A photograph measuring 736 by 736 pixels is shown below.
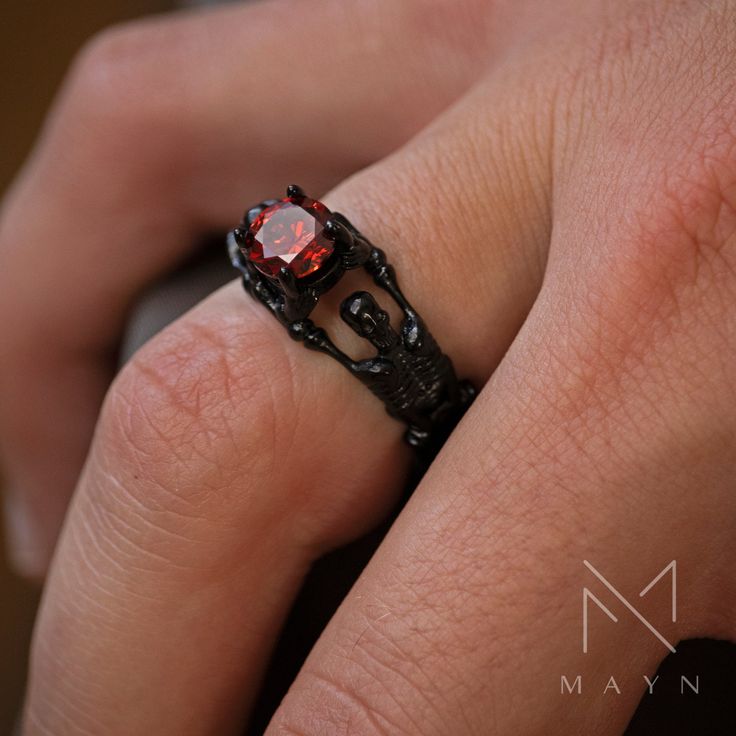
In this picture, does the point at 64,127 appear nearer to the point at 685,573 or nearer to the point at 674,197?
the point at 674,197

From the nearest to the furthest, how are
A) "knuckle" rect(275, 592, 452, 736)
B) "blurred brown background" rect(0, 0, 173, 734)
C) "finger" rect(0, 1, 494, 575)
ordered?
"knuckle" rect(275, 592, 452, 736) < "finger" rect(0, 1, 494, 575) < "blurred brown background" rect(0, 0, 173, 734)

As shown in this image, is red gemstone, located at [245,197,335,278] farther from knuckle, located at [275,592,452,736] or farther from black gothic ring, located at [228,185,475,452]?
knuckle, located at [275,592,452,736]

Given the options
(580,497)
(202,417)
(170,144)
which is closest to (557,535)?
(580,497)

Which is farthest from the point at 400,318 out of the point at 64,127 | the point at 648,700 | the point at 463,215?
the point at 64,127

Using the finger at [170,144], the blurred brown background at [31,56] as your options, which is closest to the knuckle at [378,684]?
the finger at [170,144]

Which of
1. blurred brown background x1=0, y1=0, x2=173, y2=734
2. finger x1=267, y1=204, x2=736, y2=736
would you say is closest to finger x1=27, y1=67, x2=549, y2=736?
finger x1=267, y1=204, x2=736, y2=736

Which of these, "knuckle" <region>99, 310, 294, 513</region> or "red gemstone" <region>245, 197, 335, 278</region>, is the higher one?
"red gemstone" <region>245, 197, 335, 278</region>
